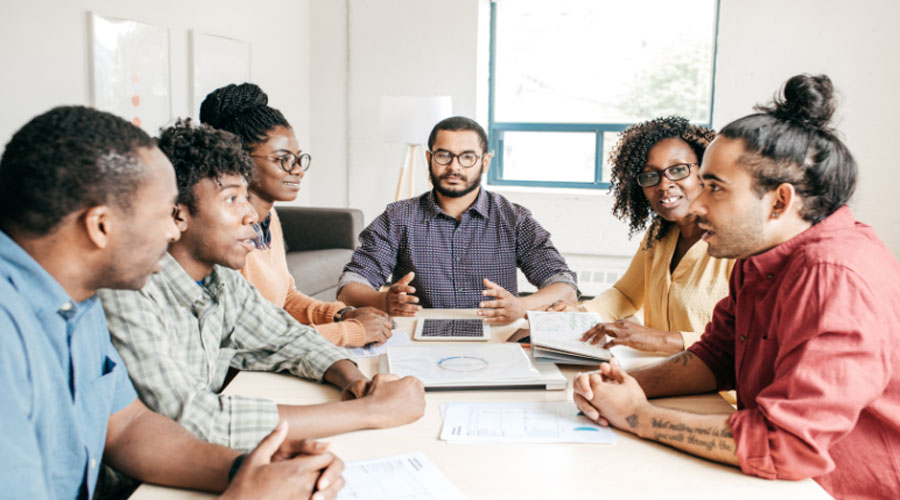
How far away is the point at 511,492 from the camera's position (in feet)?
3.28

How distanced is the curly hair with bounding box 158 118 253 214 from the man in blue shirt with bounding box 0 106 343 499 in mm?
440

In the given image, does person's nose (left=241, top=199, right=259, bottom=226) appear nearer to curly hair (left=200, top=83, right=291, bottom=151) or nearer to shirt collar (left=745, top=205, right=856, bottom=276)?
curly hair (left=200, top=83, right=291, bottom=151)

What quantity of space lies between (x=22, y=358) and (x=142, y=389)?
362 millimetres

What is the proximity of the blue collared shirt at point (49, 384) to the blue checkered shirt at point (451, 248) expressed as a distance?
154 centimetres

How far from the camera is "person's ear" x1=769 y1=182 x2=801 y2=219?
115 centimetres

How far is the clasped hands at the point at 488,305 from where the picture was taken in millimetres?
2025

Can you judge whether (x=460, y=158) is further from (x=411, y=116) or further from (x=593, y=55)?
(x=593, y=55)

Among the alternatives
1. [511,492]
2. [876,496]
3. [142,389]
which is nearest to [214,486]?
[142,389]

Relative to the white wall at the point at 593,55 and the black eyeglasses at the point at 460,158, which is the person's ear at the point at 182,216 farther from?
the white wall at the point at 593,55

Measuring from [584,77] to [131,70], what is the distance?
316cm

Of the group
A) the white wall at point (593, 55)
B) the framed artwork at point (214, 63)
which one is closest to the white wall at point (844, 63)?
the white wall at point (593, 55)

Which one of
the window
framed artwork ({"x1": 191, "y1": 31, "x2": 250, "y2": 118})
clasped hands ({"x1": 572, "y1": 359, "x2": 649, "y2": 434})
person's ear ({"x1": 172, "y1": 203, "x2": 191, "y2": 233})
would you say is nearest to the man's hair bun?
clasped hands ({"x1": 572, "y1": 359, "x2": 649, "y2": 434})

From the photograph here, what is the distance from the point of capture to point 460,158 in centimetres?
253

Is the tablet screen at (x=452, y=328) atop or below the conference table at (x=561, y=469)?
atop
